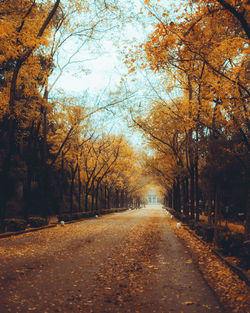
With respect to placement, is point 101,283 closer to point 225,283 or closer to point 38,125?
point 225,283

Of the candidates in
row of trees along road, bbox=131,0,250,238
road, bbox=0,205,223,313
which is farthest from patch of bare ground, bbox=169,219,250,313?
row of trees along road, bbox=131,0,250,238

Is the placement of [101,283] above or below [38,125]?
below

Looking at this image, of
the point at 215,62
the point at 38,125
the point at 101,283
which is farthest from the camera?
the point at 38,125

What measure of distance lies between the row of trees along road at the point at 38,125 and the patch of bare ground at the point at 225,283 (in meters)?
9.42

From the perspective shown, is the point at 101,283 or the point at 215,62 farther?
the point at 215,62

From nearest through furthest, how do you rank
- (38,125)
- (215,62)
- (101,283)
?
(101,283), (215,62), (38,125)

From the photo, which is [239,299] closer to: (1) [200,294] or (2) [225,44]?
(1) [200,294]

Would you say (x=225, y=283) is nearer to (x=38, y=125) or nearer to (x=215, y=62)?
(x=215, y=62)

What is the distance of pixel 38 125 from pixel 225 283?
18.8m

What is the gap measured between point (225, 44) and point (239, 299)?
8.05 metres

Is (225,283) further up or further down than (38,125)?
further down

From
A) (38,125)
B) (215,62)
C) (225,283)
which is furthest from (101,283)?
(38,125)

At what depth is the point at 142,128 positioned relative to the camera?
71.2 ft

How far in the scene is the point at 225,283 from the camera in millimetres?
6527
